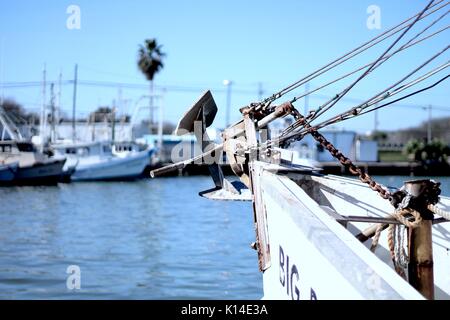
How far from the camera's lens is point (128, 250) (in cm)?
1848

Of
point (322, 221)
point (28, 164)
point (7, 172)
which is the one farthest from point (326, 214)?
point (28, 164)

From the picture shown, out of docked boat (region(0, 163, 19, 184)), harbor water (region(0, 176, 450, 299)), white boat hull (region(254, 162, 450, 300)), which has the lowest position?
harbor water (region(0, 176, 450, 299))

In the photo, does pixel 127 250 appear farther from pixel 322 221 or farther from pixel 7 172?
pixel 7 172

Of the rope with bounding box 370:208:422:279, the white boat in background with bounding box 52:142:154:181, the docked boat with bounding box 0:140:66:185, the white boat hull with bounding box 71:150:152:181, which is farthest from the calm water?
the white boat in background with bounding box 52:142:154:181

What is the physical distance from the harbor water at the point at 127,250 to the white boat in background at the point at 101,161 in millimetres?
19261

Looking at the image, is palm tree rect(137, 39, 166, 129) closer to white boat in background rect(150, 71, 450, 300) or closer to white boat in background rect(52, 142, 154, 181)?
white boat in background rect(52, 142, 154, 181)

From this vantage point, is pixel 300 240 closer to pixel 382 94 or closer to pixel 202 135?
pixel 382 94

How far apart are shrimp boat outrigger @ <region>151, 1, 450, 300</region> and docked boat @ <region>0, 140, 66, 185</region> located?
41596 millimetres

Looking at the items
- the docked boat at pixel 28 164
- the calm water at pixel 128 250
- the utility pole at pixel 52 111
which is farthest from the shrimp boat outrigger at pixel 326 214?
the utility pole at pixel 52 111

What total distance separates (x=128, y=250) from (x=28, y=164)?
31.3 meters

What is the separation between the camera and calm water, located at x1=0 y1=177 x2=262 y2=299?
13070mm

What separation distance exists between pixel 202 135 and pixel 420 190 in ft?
9.56
